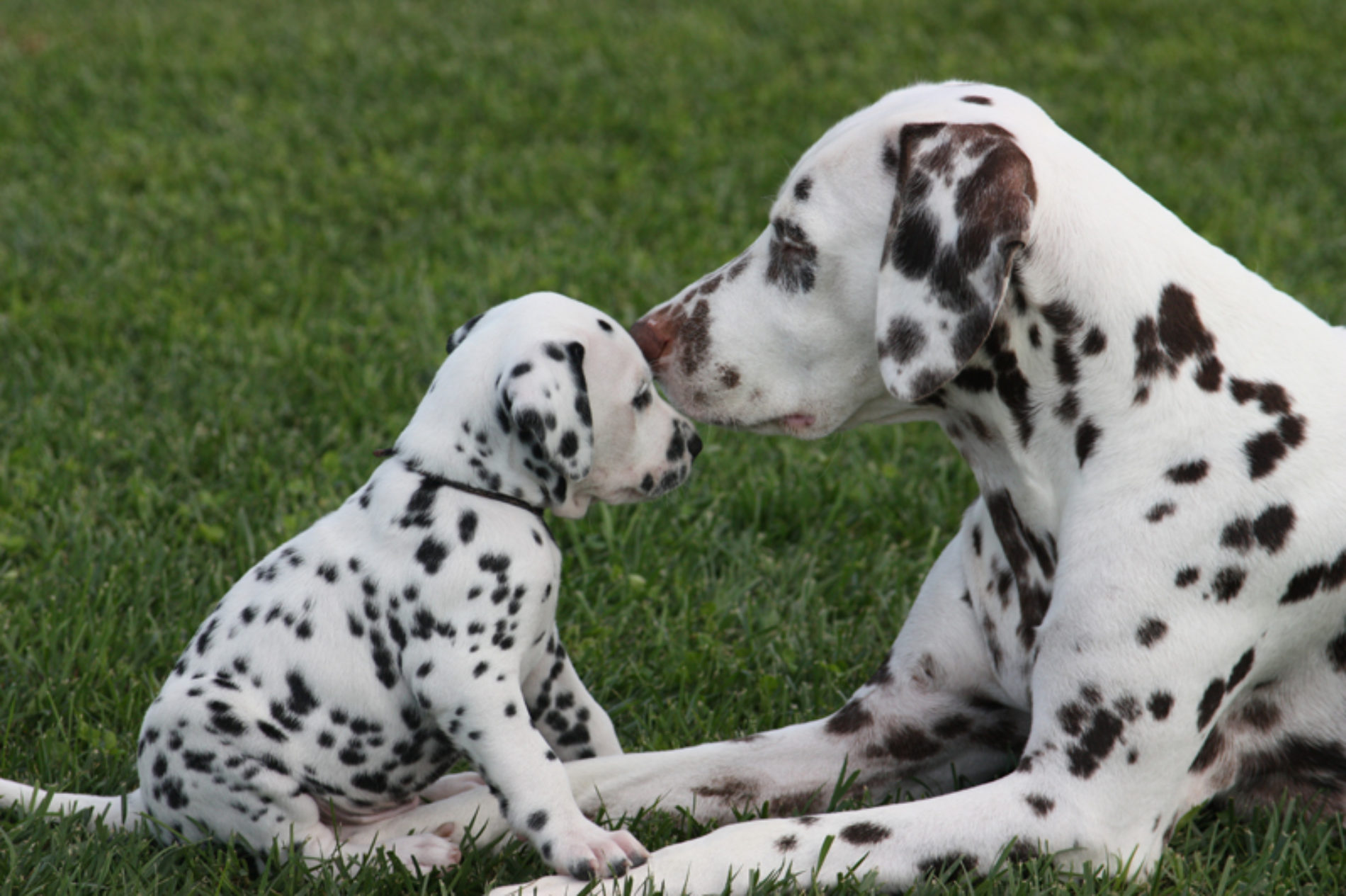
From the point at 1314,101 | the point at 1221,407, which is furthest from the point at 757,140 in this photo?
the point at 1221,407

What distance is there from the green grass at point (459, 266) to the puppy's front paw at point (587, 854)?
33 cm

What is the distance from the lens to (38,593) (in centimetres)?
532

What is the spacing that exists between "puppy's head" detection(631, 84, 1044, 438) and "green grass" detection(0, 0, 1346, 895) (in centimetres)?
126

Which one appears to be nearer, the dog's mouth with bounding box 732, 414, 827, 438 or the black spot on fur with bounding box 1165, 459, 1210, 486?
the black spot on fur with bounding box 1165, 459, 1210, 486

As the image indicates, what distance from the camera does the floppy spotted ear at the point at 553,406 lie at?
3619 mm

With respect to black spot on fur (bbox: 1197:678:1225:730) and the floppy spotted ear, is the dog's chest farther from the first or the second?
black spot on fur (bbox: 1197:678:1225:730)

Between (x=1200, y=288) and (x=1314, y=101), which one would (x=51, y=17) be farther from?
(x=1200, y=288)

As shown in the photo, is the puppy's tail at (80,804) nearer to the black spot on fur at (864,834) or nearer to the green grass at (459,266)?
the green grass at (459,266)

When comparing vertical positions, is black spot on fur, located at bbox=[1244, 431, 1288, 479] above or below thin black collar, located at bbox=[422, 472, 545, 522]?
above

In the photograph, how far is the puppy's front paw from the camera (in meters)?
3.54

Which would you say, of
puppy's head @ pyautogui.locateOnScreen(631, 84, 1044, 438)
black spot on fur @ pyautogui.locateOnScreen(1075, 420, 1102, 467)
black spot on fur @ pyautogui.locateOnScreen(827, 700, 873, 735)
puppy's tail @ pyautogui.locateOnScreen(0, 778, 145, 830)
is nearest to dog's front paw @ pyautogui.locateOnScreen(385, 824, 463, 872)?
puppy's tail @ pyautogui.locateOnScreen(0, 778, 145, 830)

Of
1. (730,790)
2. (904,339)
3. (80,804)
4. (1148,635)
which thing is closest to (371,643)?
(80,804)

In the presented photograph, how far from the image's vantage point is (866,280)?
376 centimetres

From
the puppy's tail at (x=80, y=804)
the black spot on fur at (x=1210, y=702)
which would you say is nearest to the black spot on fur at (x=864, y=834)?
the black spot on fur at (x=1210, y=702)
